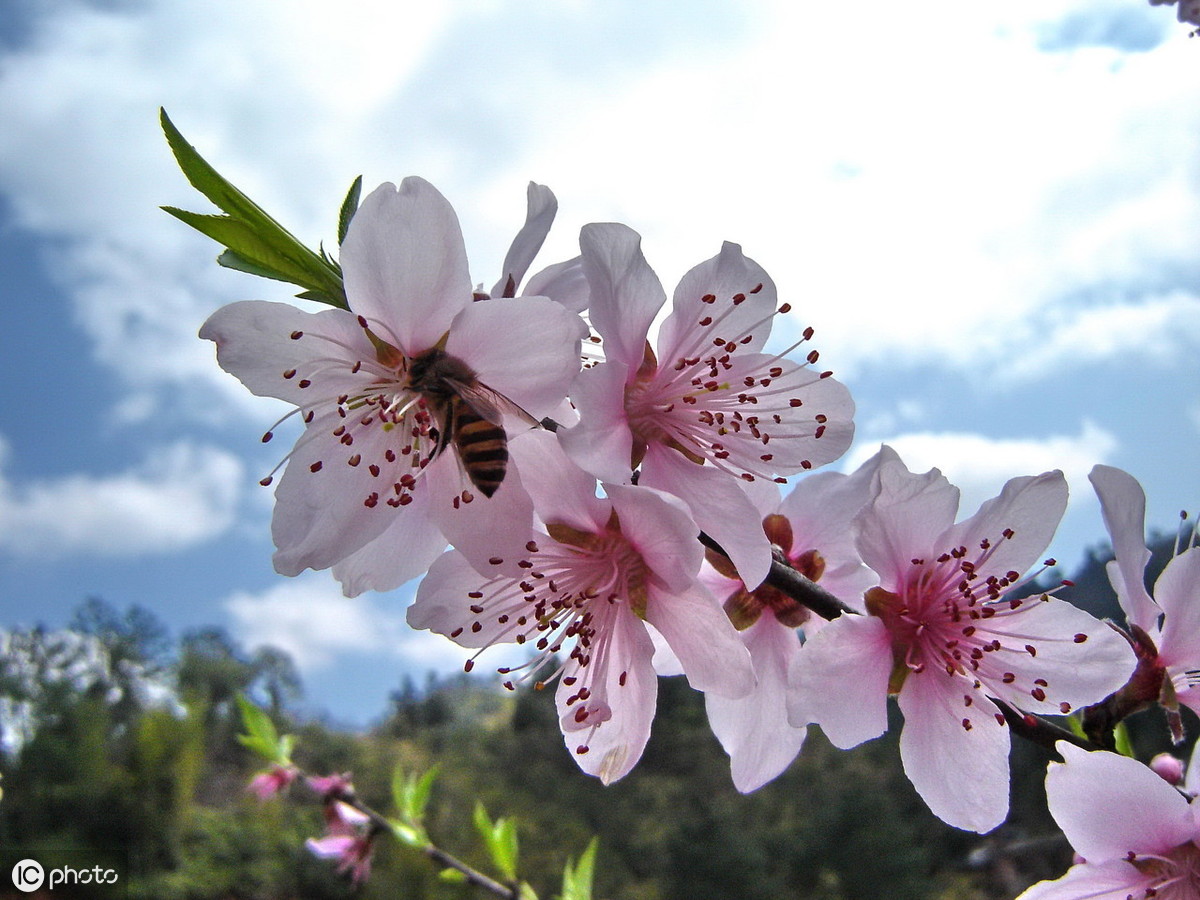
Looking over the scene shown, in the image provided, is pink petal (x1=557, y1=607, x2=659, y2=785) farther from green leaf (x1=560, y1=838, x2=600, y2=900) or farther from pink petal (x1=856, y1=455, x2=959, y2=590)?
green leaf (x1=560, y1=838, x2=600, y2=900)

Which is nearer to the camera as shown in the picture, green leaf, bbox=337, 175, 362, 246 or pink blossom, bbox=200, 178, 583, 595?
pink blossom, bbox=200, 178, 583, 595

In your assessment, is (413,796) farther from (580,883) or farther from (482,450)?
(482,450)

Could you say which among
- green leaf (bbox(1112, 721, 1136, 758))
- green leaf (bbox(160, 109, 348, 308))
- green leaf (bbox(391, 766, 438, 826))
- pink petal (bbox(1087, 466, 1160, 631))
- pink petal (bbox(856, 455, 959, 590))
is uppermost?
→ green leaf (bbox(160, 109, 348, 308))

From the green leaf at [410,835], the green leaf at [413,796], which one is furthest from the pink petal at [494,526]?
the green leaf at [410,835]

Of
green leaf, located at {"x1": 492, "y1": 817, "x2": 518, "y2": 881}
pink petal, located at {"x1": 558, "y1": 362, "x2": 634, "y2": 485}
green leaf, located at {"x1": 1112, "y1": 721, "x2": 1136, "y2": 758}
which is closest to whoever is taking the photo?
pink petal, located at {"x1": 558, "y1": 362, "x2": 634, "y2": 485}

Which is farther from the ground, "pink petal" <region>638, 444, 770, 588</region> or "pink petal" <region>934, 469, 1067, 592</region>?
"pink petal" <region>638, 444, 770, 588</region>

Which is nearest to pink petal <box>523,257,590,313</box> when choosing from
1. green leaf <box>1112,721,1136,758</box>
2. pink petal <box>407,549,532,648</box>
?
pink petal <box>407,549,532,648</box>

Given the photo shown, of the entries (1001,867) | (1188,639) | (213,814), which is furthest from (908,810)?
(1188,639)

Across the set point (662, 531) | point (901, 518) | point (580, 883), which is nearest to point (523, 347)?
point (662, 531)
